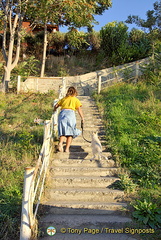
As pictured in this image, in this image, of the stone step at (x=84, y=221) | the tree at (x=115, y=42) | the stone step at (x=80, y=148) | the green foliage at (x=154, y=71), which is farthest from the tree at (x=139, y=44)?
the stone step at (x=84, y=221)

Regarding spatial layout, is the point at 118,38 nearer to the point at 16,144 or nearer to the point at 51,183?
the point at 16,144

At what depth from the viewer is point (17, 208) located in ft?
12.1

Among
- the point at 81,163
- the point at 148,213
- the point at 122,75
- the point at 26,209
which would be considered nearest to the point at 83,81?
the point at 122,75

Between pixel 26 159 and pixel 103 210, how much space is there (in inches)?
85.7

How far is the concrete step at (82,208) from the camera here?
3926 mm

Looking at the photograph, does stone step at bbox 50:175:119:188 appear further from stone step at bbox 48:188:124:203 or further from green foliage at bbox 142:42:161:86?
green foliage at bbox 142:42:161:86

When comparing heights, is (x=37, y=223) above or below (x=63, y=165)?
below

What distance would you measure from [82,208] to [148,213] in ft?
3.57

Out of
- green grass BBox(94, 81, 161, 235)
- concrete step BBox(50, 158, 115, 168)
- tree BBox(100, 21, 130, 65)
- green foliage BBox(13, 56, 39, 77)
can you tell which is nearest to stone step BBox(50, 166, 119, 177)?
concrete step BBox(50, 158, 115, 168)

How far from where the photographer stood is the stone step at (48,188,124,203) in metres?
4.30

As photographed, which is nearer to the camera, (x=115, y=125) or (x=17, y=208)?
(x=17, y=208)

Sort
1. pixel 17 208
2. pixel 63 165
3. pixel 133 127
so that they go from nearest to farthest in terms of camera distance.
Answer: pixel 17 208 < pixel 63 165 < pixel 133 127

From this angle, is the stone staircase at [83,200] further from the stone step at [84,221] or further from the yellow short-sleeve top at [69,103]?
the yellow short-sleeve top at [69,103]

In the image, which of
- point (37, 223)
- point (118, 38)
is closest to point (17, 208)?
point (37, 223)
